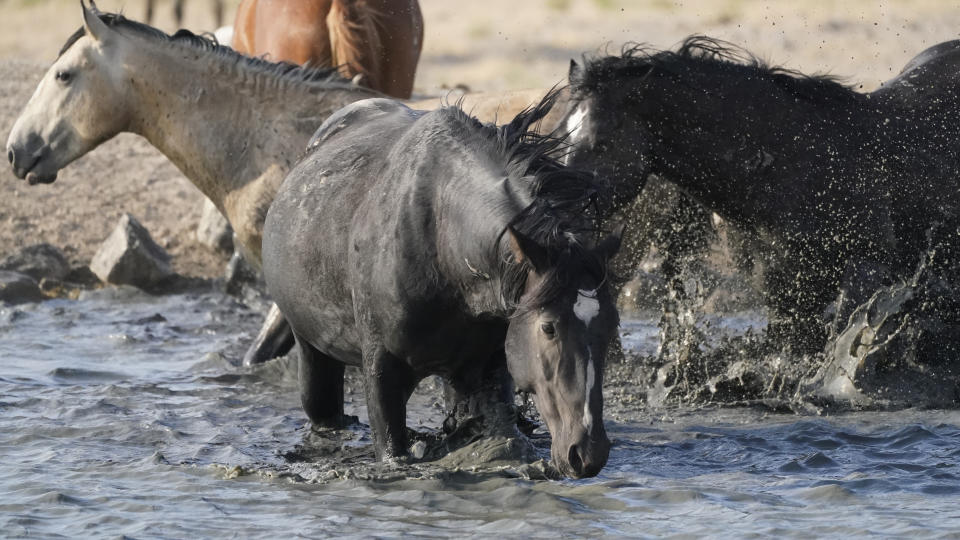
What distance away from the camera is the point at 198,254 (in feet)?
36.6

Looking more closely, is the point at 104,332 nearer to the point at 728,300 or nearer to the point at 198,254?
the point at 198,254

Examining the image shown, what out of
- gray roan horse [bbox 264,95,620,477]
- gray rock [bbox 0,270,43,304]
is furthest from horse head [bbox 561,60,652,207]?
gray rock [bbox 0,270,43,304]

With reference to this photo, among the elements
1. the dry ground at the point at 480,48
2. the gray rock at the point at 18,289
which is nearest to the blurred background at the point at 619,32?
the dry ground at the point at 480,48

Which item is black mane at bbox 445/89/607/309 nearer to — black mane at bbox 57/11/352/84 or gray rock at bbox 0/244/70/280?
black mane at bbox 57/11/352/84

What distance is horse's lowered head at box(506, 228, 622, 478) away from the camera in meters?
4.43

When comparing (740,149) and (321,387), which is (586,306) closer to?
(321,387)

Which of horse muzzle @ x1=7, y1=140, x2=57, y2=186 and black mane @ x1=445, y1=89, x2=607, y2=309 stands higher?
horse muzzle @ x1=7, y1=140, x2=57, y2=186

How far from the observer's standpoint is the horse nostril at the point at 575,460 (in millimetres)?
4445

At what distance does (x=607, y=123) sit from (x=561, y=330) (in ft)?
8.18

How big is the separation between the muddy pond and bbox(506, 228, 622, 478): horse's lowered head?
503 millimetres

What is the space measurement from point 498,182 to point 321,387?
1.71 metres

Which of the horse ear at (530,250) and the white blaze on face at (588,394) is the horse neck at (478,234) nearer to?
the horse ear at (530,250)

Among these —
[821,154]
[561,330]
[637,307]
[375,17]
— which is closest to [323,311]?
[561,330]

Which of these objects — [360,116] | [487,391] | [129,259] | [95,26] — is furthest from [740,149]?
[129,259]
